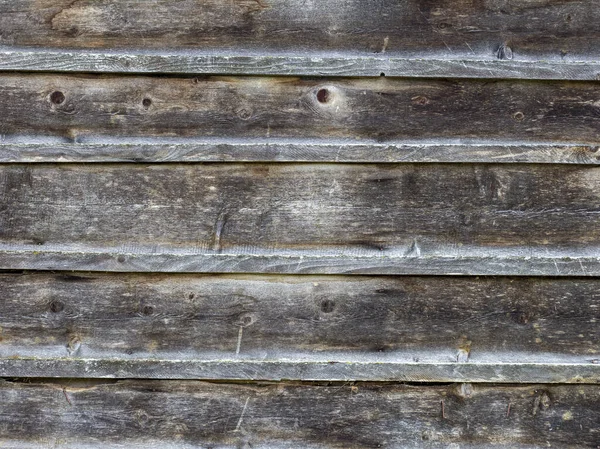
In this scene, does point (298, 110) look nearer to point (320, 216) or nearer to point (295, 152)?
point (295, 152)

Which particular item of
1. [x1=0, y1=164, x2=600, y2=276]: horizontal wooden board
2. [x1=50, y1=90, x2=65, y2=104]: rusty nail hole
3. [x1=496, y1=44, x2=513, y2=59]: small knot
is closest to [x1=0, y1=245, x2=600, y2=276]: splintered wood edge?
[x1=0, y1=164, x2=600, y2=276]: horizontal wooden board

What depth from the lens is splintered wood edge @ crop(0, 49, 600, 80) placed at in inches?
62.9

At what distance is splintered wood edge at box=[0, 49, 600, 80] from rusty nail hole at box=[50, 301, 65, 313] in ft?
1.96

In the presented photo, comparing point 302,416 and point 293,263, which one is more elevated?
point 293,263

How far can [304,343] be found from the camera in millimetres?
1700

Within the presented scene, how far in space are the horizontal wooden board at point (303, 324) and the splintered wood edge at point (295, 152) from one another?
0.31m

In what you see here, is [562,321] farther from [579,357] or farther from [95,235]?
[95,235]

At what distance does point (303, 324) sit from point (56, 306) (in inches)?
25.4

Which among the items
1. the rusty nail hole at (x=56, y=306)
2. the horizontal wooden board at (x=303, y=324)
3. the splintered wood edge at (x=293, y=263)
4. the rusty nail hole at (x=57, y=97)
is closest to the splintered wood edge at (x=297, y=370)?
the horizontal wooden board at (x=303, y=324)

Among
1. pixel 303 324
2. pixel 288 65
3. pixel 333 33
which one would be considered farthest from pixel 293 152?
pixel 303 324

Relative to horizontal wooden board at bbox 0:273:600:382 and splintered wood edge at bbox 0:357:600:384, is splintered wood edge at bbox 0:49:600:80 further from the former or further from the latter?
splintered wood edge at bbox 0:357:600:384

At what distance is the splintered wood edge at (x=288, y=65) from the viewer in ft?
5.24

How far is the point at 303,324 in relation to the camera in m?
1.69

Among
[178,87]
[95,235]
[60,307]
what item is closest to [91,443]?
[60,307]
